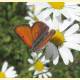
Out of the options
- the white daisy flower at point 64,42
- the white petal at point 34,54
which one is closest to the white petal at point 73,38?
the white daisy flower at point 64,42

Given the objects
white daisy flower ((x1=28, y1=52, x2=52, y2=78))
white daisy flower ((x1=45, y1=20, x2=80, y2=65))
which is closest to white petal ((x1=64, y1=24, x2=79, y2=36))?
white daisy flower ((x1=45, y1=20, x2=80, y2=65))

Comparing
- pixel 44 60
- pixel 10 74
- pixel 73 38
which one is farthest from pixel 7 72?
pixel 73 38

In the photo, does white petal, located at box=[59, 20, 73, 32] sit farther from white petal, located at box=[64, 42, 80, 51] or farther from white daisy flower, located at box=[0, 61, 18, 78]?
white daisy flower, located at box=[0, 61, 18, 78]

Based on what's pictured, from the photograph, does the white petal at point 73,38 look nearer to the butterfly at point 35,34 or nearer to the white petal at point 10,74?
the butterfly at point 35,34

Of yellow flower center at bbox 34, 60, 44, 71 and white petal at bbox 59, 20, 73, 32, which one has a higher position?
white petal at bbox 59, 20, 73, 32

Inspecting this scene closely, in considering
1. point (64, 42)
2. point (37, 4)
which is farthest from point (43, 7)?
point (64, 42)

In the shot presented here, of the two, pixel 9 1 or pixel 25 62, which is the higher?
pixel 9 1

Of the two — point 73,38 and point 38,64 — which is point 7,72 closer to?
point 38,64

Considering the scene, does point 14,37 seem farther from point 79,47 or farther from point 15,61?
point 79,47
